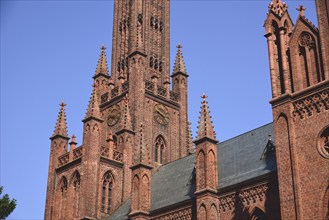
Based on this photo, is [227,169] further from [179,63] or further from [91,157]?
[179,63]

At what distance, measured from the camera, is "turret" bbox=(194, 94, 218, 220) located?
108 feet

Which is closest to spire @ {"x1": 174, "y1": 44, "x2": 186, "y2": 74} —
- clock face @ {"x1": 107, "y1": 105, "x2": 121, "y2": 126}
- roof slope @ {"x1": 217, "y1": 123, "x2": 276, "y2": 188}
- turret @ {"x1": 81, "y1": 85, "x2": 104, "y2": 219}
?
clock face @ {"x1": 107, "y1": 105, "x2": 121, "y2": 126}

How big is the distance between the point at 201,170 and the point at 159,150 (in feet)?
58.5

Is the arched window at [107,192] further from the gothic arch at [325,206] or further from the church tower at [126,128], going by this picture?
the gothic arch at [325,206]

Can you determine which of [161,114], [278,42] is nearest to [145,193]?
[278,42]

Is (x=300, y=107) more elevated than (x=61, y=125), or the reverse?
(x=61, y=125)

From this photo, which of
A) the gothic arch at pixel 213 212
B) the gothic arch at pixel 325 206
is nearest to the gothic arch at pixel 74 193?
the gothic arch at pixel 213 212

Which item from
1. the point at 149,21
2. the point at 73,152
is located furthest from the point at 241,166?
the point at 149,21

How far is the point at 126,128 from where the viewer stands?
161 feet

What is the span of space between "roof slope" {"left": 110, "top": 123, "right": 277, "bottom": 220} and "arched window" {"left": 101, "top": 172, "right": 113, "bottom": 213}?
1075 millimetres

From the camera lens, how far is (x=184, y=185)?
39.1m

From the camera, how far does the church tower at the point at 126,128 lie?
146ft

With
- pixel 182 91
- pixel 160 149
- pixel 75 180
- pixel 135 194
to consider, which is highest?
pixel 182 91

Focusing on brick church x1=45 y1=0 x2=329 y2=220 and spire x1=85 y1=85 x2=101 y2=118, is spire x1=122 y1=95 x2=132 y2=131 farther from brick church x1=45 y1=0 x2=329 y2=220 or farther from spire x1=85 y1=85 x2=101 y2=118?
spire x1=85 y1=85 x2=101 y2=118
